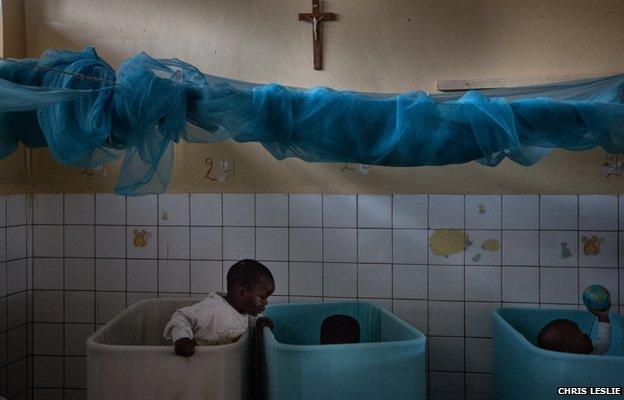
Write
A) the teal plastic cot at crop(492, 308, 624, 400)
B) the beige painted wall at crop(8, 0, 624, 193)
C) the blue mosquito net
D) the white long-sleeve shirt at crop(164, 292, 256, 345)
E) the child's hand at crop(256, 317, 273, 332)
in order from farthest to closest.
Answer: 1. the beige painted wall at crop(8, 0, 624, 193)
2. the child's hand at crop(256, 317, 273, 332)
3. the white long-sleeve shirt at crop(164, 292, 256, 345)
4. the teal plastic cot at crop(492, 308, 624, 400)
5. the blue mosquito net

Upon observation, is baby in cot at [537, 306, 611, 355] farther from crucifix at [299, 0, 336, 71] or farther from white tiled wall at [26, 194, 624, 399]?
crucifix at [299, 0, 336, 71]

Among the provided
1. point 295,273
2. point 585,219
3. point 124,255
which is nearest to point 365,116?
point 295,273

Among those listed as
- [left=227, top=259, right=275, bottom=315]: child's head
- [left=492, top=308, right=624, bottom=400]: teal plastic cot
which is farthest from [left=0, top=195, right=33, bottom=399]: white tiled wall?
[left=492, top=308, right=624, bottom=400]: teal plastic cot

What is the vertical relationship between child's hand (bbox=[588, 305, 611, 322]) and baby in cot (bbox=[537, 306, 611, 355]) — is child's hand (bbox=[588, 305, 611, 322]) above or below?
above

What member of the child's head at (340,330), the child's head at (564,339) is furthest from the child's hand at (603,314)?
the child's head at (340,330)

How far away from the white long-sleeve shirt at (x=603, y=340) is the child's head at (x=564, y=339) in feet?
0.09

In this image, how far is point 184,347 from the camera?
2.03 metres

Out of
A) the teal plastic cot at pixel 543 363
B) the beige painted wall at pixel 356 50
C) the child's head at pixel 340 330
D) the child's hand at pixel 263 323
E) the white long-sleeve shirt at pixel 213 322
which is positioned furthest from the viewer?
the beige painted wall at pixel 356 50

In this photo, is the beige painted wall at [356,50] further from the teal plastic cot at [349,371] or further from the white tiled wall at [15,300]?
the teal plastic cot at [349,371]

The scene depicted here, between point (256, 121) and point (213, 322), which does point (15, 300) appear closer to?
point (213, 322)

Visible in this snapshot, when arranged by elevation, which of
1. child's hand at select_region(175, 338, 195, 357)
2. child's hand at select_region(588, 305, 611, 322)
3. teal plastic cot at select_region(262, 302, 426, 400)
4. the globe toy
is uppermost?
the globe toy

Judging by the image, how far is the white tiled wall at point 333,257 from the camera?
2.70m

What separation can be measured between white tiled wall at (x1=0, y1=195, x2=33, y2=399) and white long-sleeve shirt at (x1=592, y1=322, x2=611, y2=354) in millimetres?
2747

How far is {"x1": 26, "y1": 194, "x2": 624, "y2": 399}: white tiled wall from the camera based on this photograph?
8.86 feet
